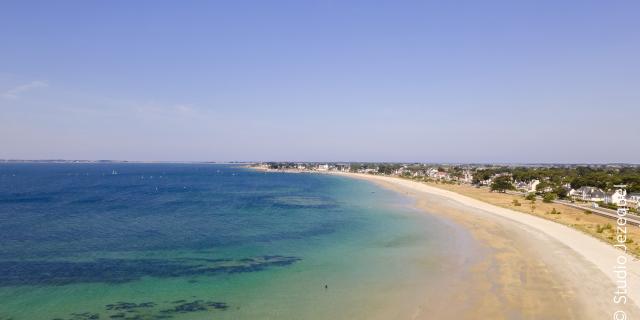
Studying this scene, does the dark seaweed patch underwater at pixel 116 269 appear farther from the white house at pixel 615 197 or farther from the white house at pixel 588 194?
the white house at pixel 588 194

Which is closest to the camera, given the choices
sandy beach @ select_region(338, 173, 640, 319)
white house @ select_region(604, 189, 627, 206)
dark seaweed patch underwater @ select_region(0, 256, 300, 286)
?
sandy beach @ select_region(338, 173, 640, 319)

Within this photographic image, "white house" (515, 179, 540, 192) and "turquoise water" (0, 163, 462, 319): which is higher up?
"white house" (515, 179, 540, 192)

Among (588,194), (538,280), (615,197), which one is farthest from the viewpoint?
(588,194)

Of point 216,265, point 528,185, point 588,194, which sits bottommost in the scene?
point 216,265

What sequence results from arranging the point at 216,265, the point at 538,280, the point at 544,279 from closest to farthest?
the point at 538,280, the point at 544,279, the point at 216,265

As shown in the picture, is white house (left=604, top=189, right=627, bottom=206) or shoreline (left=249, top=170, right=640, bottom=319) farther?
white house (left=604, top=189, right=627, bottom=206)

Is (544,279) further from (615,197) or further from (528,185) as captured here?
(528,185)

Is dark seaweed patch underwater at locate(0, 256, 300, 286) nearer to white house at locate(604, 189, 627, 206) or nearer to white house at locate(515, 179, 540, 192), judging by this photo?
white house at locate(604, 189, 627, 206)

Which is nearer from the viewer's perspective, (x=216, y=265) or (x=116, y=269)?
(x=116, y=269)

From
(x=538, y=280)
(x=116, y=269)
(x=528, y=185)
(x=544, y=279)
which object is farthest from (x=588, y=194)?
(x=116, y=269)

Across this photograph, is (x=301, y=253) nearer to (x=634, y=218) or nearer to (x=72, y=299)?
(x=72, y=299)

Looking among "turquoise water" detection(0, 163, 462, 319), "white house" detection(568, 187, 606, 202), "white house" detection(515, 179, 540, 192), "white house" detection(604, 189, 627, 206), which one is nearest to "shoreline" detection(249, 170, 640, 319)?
"turquoise water" detection(0, 163, 462, 319)
